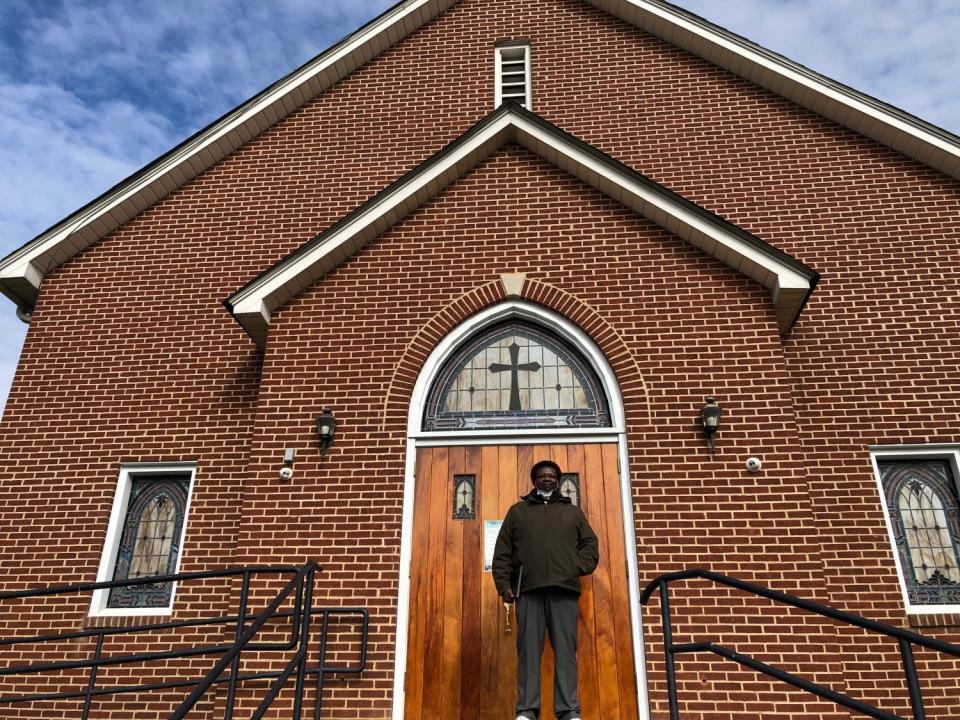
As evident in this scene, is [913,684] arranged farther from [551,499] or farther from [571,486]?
[571,486]

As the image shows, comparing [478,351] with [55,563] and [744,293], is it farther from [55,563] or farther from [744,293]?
[55,563]

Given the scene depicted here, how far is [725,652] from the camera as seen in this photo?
14.7ft

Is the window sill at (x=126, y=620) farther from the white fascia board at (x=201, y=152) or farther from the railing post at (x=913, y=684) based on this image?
the railing post at (x=913, y=684)

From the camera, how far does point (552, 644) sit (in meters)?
5.30

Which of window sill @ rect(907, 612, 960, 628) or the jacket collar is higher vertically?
the jacket collar

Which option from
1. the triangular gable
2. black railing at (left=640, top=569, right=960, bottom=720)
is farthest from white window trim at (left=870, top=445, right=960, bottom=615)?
black railing at (left=640, top=569, right=960, bottom=720)

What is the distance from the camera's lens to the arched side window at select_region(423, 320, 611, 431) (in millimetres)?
6867

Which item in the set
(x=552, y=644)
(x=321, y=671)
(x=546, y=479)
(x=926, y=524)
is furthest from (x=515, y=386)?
(x=926, y=524)

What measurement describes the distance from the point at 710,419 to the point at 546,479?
5.17ft

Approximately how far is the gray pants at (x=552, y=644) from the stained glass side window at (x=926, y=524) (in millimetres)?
3518

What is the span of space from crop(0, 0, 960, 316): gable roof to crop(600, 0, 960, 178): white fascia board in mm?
11

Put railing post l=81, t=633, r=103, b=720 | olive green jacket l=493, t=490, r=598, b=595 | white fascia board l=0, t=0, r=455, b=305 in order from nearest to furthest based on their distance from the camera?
1. olive green jacket l=493, t=490, r=598, b=595
2. railing post l=81, t=633, r=103, b=720
3. white fascia board l=0, t=0, r=455, b=305

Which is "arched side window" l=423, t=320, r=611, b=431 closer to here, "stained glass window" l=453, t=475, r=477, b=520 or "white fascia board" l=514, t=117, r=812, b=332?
"stained glass window" l=453, t=475, r=477, b=520

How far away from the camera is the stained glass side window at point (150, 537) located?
24.9ft
